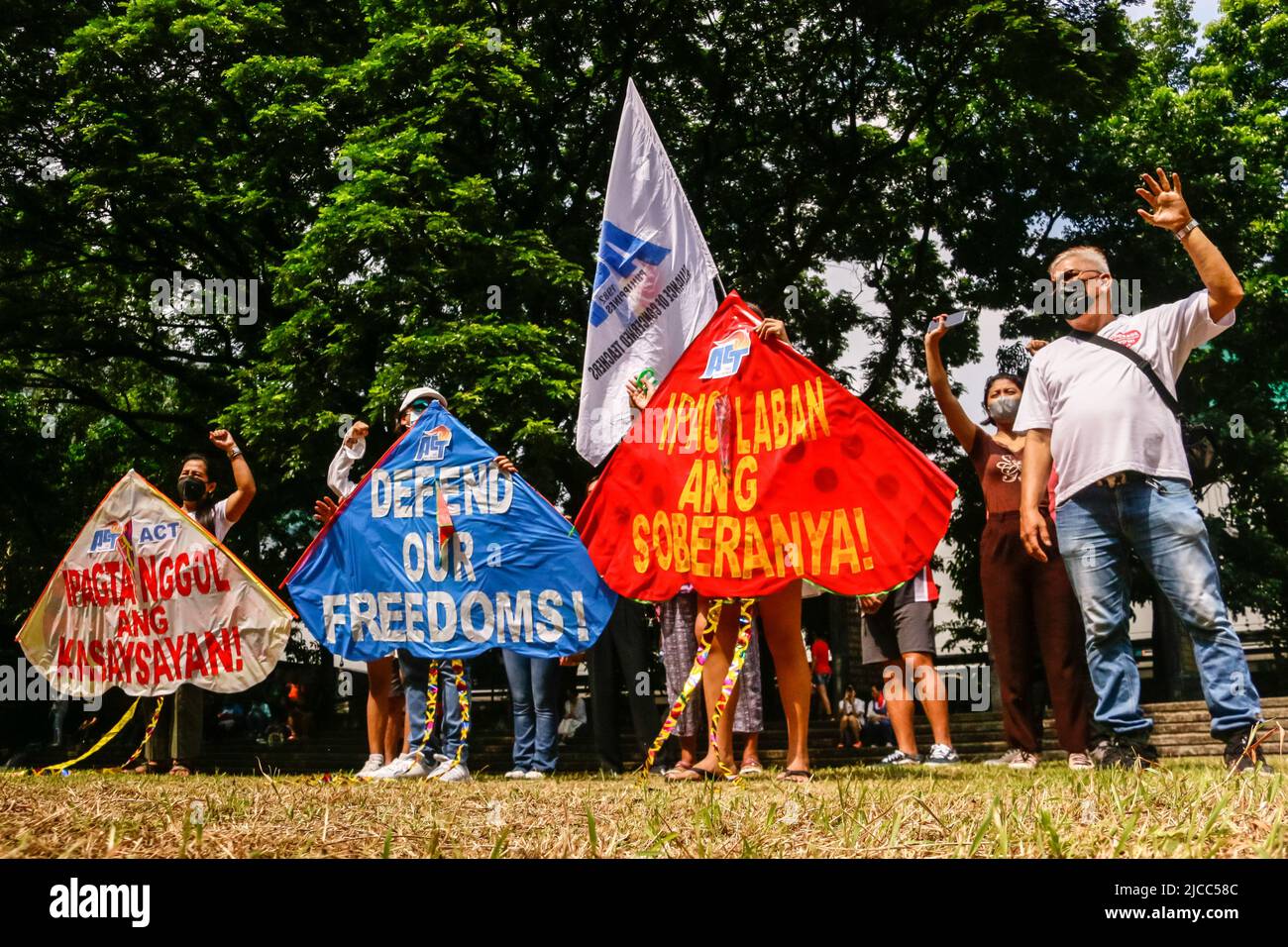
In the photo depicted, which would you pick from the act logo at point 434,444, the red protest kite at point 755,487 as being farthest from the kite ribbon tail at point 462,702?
the red protest kite at point 755,487

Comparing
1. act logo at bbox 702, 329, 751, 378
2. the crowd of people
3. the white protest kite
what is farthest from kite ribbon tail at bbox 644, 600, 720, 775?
the white protest kite

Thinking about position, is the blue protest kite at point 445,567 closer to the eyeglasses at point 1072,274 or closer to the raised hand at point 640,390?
the raised hand at point 640,390

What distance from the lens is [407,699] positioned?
7.23 metres

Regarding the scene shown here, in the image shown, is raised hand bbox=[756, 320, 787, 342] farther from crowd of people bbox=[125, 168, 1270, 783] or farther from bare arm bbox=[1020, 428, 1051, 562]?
bare arm bbox=[1020, 428, 1051, 562]

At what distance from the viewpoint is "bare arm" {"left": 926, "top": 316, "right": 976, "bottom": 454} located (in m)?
5.70

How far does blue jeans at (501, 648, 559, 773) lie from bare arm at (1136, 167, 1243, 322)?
13.5ft

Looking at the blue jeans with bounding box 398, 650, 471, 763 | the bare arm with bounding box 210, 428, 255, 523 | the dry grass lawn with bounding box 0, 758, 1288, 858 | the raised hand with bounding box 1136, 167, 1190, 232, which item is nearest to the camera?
the dry grass lawn with bounding box 0, 758, 1288, 858

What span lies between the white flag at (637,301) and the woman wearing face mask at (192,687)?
242 centimetres

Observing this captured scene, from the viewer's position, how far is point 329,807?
3.72 metres

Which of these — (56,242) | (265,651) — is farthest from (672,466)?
(56,242)

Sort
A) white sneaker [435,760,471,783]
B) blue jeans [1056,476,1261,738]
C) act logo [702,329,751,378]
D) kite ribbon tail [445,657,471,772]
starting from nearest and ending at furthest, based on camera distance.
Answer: blue jeans [1056,476,1261,738], act logo [702,329,751,378], white sneaker [435,760,471,783], kite ribbon tail [445,657,471,772]

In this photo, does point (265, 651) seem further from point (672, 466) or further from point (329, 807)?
point (329, 807)

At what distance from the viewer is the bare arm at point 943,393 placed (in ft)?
18.7
